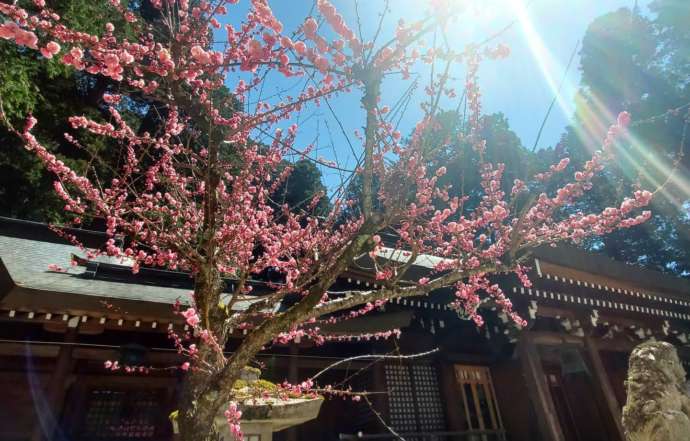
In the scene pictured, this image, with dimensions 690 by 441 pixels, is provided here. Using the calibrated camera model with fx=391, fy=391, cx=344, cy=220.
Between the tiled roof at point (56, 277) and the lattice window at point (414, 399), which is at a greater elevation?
the tiled roof at point (56, 277)

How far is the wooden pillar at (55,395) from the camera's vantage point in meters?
4.56

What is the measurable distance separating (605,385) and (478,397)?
2.15m

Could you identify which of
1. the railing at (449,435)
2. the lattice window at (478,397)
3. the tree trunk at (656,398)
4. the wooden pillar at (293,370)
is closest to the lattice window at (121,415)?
the wooden pillar at (293,370)

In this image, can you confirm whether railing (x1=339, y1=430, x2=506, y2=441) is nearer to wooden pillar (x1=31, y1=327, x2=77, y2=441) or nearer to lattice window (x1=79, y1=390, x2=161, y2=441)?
lattice window (x1=79, y1=390, x2=161, y2=441)

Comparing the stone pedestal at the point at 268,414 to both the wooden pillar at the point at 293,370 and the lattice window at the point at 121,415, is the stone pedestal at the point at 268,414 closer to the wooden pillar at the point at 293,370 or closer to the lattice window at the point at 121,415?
the wooden pillar at the point at 293,370

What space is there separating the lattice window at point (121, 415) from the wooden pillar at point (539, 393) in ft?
18.2

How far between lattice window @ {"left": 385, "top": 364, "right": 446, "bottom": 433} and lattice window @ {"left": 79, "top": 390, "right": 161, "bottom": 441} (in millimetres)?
3636

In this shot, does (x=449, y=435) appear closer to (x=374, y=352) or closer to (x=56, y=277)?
(x=374, y=352)

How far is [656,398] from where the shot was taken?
3.20 m

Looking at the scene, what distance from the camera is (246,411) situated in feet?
9.93

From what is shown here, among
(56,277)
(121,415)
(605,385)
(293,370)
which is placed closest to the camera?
(56,277)

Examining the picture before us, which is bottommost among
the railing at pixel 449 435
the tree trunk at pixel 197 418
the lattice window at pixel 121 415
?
the railing at pixel 449 435

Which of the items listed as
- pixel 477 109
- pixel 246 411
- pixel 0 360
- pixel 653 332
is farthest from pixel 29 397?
pixel 653 332

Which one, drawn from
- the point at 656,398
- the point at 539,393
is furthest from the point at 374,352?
the point at 656,398
